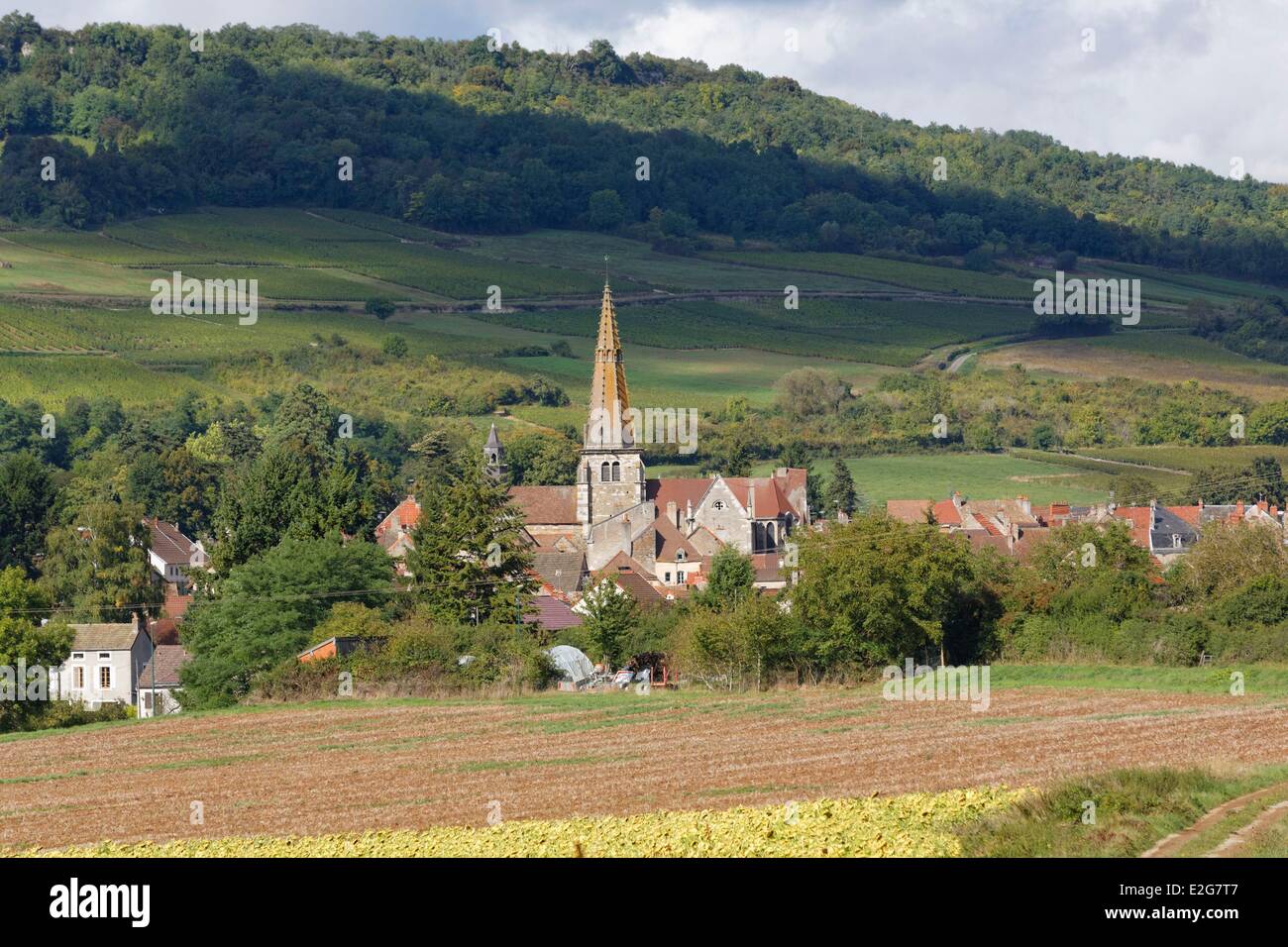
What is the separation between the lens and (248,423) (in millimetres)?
145625

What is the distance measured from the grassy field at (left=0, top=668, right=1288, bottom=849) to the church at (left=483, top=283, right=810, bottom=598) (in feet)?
161

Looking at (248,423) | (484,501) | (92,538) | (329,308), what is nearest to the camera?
(484,501)

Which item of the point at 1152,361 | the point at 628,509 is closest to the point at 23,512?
the point at 628,509

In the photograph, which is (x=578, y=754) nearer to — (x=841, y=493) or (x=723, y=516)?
(x=723, y=516)

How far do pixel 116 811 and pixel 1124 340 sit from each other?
163 m

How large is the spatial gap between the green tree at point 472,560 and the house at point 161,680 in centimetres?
998

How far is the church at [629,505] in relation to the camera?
338ft

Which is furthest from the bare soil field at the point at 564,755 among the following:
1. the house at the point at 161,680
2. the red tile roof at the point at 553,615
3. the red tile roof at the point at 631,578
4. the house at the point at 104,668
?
the house at the point at 104,668

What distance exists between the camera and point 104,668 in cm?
7438

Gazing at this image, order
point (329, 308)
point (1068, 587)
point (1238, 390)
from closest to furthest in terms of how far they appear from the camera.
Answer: point (1068, 587)
point (1238, 390)
point (329, 308)

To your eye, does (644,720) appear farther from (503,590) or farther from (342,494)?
(342,494)

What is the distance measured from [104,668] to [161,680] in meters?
2.76

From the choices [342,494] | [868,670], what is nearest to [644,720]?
[868,670]
